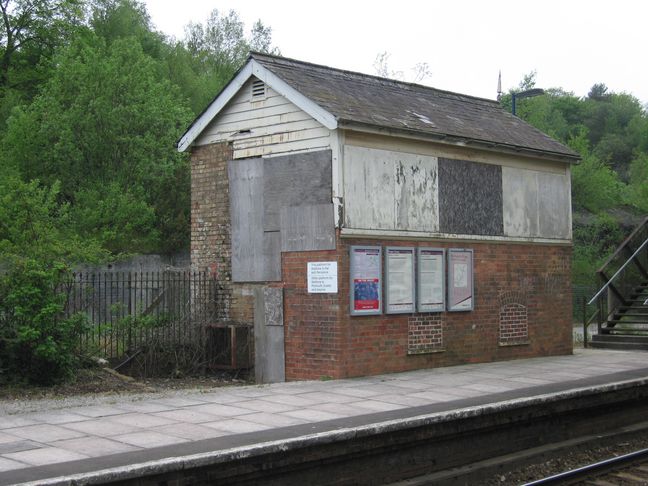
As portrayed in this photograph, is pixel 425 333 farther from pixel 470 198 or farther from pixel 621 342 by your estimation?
pixel 621 342

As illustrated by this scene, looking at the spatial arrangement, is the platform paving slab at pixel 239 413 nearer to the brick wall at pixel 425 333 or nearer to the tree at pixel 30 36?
the brick wall at pixel 425 333

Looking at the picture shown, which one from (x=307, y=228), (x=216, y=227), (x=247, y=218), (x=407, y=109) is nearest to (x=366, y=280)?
(x=307, y=228)

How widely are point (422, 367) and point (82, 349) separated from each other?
569 cm

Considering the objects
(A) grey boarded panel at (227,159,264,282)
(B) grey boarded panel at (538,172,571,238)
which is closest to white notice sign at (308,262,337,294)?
(A) grey boarded panel at (227,159,264,282)

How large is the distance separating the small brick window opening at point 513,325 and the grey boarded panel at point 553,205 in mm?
1726

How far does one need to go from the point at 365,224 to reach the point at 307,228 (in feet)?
3.06

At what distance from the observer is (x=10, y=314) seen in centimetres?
1230

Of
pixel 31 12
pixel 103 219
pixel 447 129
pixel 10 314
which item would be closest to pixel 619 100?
pixel 31 12

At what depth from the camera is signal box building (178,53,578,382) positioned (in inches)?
529

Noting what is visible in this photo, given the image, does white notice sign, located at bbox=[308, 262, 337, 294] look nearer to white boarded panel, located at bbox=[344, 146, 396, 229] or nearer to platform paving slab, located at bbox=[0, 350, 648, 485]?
white boarded panel, located at bbox=[344, 146, 396, 229]

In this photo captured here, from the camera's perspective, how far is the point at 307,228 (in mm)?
13633

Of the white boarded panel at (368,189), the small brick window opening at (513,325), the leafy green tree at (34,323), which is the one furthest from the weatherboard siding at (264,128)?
the small brick window opening at (513,325)

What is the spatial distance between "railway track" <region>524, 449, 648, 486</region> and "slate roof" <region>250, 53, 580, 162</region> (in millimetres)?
6212

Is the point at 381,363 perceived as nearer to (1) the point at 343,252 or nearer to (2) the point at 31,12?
(1) the point at 343,252
